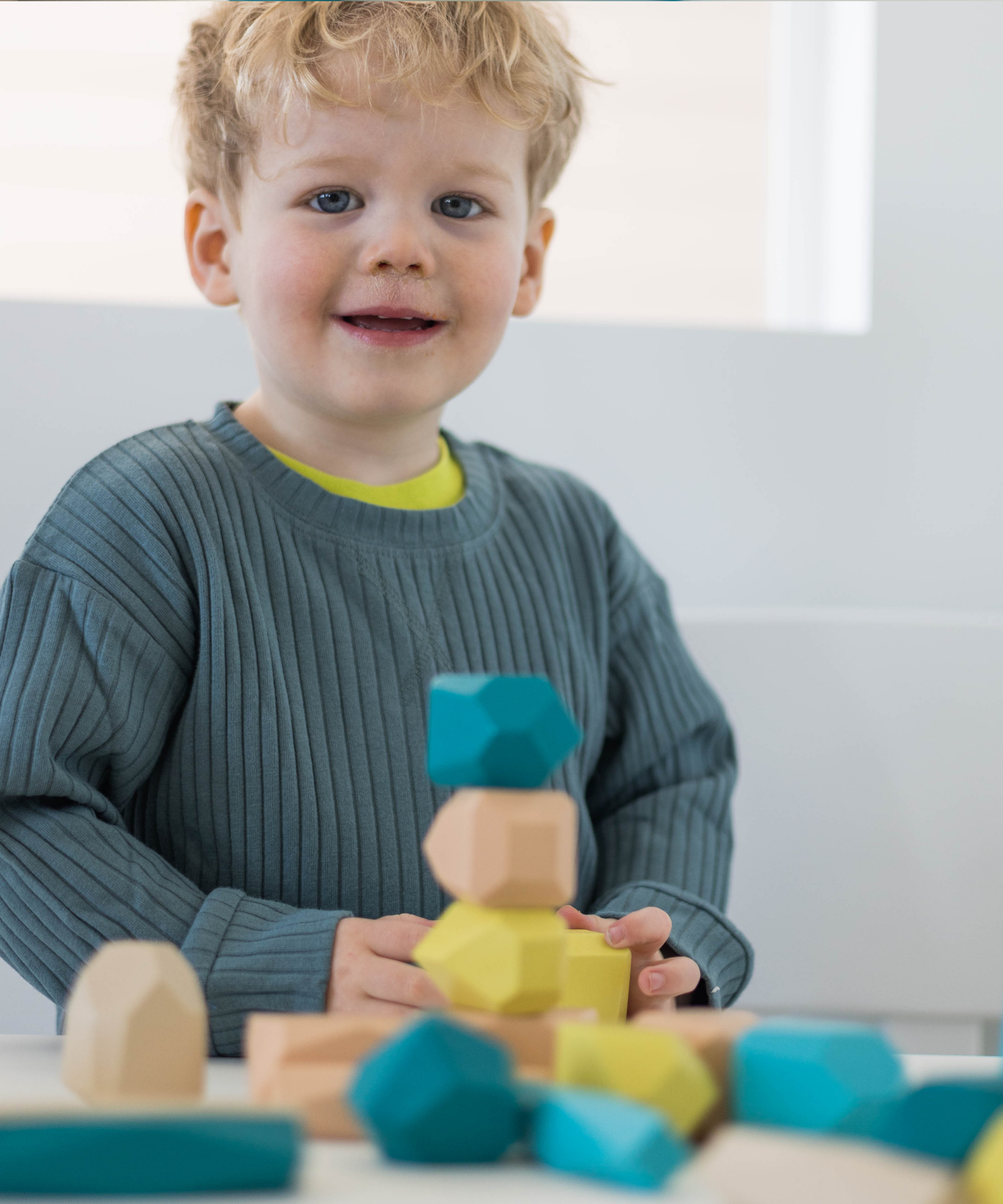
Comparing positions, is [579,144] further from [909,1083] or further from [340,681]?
[909,1083]

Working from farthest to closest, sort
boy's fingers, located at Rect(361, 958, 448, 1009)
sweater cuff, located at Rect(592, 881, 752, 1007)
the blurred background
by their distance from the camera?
the blurred background < sweater cuff, located at Rect(592, 881, 752, 1007) < boy's fingers, located at Rect(361, 958, 448, 1009)

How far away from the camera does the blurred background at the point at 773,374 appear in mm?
1066

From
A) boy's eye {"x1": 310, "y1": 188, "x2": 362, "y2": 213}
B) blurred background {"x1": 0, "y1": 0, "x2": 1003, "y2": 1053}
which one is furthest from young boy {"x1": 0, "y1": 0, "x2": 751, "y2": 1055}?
blurred background {"x1": 0, "y1": 0, "x2": 1003, "y2": 1053}

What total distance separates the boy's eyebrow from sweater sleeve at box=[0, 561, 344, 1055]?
292 mm

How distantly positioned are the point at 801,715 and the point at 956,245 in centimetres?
52

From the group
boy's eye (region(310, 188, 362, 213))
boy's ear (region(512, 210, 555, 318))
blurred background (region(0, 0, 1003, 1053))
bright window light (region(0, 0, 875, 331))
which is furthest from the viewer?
bright window light (region(0, 0, 875, 331))

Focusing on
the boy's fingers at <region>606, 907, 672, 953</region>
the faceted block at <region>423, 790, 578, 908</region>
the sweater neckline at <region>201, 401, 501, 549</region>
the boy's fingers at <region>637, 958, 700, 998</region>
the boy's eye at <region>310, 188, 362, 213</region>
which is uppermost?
the boy's eye at <region>310, 188, 362, 213</region>

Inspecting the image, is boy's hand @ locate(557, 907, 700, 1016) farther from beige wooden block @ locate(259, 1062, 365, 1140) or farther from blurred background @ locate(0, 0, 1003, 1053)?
blurred background @ locate(0, 0, 1003, 1053)

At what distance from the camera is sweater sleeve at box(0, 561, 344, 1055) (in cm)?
61

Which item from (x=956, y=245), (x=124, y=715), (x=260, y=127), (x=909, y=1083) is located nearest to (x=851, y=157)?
(x=956, y=245)

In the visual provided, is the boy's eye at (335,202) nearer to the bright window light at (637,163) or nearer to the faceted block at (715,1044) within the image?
the bright window light at (637,163)

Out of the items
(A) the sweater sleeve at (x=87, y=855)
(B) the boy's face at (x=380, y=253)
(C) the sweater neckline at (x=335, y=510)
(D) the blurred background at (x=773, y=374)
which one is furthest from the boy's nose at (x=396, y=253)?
(D) the blurred background at (x=773, y=374)

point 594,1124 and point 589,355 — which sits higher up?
point 589,355

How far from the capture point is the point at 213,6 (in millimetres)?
947
